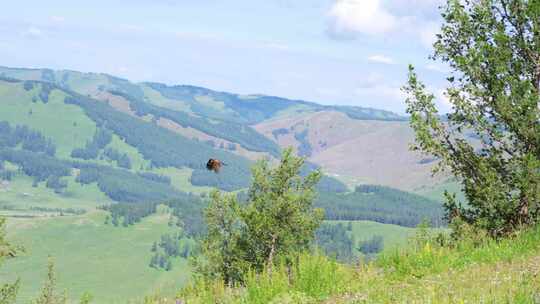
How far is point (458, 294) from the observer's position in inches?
492

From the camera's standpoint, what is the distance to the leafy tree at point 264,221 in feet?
240

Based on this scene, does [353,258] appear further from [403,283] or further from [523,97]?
[523,97]

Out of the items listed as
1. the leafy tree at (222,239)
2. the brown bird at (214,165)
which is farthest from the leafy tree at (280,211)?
the brown bird at (214,165)

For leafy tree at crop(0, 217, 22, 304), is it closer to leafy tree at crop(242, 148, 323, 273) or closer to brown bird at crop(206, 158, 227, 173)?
leafy tree at crop(242, 148, 323, 273)

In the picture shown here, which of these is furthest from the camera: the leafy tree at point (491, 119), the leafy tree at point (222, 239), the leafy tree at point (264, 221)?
the leafy tree at point (222, 239)

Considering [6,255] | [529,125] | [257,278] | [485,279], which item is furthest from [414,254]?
[6,255]

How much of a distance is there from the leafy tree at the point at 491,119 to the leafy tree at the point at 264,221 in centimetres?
4243

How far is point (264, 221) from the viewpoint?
7194cm

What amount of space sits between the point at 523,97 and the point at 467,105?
296cm

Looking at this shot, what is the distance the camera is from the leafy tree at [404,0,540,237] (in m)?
26.3

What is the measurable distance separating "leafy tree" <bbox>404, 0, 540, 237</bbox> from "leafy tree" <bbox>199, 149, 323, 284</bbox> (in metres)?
42.4

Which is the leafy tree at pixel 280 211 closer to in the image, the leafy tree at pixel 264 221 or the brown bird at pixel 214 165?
the leafy tree at pixel 264 221

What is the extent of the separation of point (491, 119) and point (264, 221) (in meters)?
45.0

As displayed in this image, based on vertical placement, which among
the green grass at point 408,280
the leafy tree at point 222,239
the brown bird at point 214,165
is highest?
the brown bird at point 214,165
